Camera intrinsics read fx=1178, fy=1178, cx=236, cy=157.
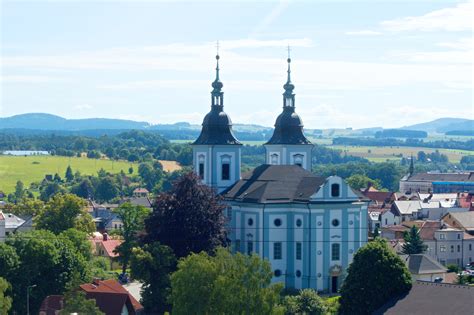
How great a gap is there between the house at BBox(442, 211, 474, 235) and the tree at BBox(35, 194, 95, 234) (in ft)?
109

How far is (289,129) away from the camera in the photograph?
8094 centimetres

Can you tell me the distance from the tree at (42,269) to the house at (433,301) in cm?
1763

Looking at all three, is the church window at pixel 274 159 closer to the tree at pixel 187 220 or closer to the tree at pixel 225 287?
the tree at pixel 187 220

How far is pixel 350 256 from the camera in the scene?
2849 inches

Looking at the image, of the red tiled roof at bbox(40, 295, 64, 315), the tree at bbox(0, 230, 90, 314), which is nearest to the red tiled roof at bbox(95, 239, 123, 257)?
the tree at bbox(0, 230, 90, 314)

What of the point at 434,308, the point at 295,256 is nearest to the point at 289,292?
the point at 295,256

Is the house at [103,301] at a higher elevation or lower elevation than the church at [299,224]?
lower

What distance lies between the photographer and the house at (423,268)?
240 ft

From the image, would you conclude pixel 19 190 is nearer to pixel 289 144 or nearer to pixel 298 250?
pixel 289 144

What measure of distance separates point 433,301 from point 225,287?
31.9 feet

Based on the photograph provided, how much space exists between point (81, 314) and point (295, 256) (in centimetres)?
2304

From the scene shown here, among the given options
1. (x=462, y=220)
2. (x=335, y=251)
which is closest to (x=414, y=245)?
(x=335, y=251)

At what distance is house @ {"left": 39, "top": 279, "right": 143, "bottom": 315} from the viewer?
5909cm

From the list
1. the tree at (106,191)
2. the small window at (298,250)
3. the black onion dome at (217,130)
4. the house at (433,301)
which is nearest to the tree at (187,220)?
the small window at (298,250)
